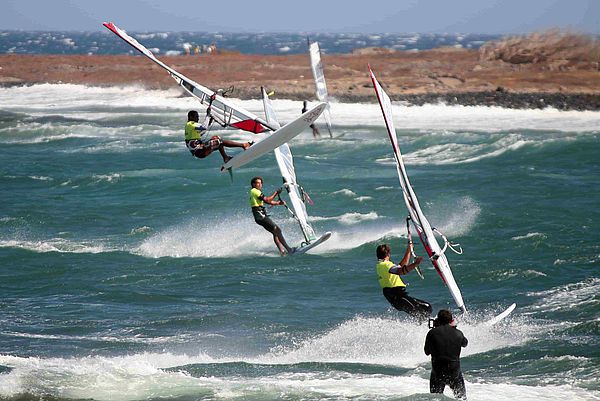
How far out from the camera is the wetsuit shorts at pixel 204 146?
12.8 m

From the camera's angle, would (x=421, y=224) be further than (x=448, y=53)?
No

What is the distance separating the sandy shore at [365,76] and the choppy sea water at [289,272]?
6619 millimetres

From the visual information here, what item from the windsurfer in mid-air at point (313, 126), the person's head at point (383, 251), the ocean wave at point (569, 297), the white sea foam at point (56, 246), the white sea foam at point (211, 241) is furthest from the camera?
the white sea foam at point (56, 246)

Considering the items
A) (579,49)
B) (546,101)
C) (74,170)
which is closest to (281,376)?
(74,170)

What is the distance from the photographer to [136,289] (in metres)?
15.6

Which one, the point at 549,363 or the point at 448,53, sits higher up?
the point at 448,53

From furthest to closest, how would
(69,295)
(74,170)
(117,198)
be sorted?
(74,170)
(117,198)
(69,295)

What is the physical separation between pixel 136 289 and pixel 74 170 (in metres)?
12.5

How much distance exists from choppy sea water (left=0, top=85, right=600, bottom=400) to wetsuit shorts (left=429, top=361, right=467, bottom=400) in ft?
1.32

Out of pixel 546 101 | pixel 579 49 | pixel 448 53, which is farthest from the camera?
pixel 448 53

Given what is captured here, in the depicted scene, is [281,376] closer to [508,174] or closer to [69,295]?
[69,295]

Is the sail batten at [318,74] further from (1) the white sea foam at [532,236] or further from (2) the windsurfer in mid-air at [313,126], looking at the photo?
(1) the white sea foam at [532,236]

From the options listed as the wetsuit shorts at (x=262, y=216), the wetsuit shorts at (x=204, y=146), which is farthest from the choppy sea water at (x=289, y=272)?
the wetsuit shorts at (x=204, y=146)

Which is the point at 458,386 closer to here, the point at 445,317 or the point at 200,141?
the point at 445,317
